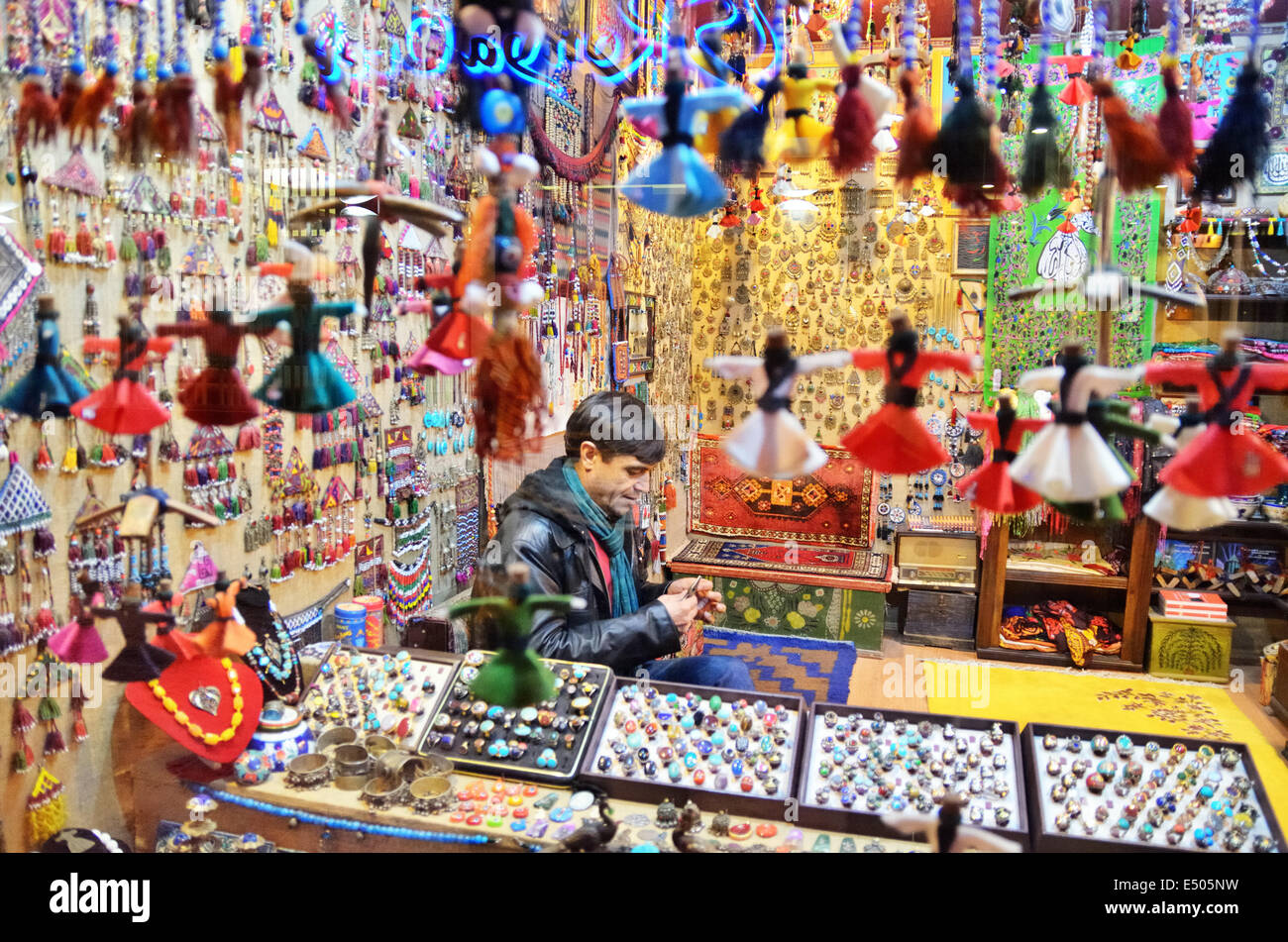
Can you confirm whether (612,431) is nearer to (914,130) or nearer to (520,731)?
(520,731)

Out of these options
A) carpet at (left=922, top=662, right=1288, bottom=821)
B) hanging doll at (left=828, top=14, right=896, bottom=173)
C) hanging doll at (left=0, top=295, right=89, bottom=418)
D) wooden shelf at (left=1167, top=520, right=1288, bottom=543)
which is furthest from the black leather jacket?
wooden shelf at (left=1167, top=520, right=1288, bottom=543)

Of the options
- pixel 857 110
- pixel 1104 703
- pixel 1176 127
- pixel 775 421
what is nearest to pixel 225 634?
pixel 775 421

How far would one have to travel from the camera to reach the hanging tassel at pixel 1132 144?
941 millimetres

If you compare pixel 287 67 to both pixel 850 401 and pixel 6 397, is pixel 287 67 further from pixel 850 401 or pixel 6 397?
pixel 850 401

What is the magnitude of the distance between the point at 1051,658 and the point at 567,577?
9.89 ft

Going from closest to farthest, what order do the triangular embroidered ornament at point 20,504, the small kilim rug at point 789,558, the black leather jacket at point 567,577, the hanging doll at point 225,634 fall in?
the hanging doll at point 225,634 < the triangular embroidered ornament at point 20,504 < the black leather jacket at point 567,577 < the small kilim rug at point 789,558

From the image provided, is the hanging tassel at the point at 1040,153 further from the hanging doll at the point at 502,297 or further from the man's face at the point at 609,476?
the man's face at the point at 609,476

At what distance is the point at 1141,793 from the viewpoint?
62.9 inches

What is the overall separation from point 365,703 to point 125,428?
893mm

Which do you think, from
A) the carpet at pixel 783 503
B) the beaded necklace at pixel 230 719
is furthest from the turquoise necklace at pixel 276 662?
the carpet at pixel 783 503

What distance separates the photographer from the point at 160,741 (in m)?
1.69

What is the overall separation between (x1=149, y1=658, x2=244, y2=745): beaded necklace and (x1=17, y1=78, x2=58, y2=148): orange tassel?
835mm

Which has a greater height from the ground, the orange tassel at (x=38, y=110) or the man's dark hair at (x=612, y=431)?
the orange tassel at (x=38, y=110)

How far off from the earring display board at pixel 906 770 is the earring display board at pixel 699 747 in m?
0.05
